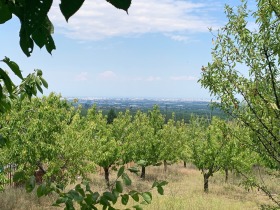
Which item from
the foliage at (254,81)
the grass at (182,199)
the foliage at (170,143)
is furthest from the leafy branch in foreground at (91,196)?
the foliage at (170,143)

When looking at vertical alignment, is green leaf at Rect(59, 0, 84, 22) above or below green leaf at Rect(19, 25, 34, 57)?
above

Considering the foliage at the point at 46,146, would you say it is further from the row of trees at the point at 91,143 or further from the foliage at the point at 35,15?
the foliage at the point at 35,15

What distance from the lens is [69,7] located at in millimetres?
604

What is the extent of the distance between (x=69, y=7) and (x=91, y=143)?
14304 millimetres

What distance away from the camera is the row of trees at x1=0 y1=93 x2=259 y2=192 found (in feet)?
30.5

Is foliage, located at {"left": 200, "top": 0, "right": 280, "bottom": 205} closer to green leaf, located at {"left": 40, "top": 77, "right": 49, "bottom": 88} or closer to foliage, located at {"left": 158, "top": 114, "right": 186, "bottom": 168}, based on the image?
green leaf, located at {"left": 40, "top": 77, "right": 49, "bottom": 88}

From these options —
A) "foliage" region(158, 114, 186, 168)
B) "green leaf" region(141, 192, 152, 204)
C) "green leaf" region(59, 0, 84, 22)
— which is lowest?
"foliage" region(158, 114, 186, 168)

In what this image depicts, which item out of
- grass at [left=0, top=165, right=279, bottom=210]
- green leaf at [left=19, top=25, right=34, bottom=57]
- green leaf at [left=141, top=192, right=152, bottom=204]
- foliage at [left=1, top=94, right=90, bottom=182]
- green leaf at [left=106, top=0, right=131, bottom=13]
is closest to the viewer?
green leaf at [left=106, top=0, right=131, bottom=13]

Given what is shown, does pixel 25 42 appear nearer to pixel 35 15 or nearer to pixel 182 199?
pixel 35 15

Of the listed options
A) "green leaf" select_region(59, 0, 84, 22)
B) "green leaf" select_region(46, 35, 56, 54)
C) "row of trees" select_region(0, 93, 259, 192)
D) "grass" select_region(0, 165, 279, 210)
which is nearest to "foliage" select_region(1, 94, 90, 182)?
"row of trees" select_region(0, 93, 259, 192)

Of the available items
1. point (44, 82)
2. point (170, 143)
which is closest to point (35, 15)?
point (44, 82)

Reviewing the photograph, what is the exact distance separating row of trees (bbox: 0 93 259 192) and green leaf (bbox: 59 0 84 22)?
92cm

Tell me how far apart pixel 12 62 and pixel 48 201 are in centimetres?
1281

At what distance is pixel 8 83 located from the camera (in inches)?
43.3
